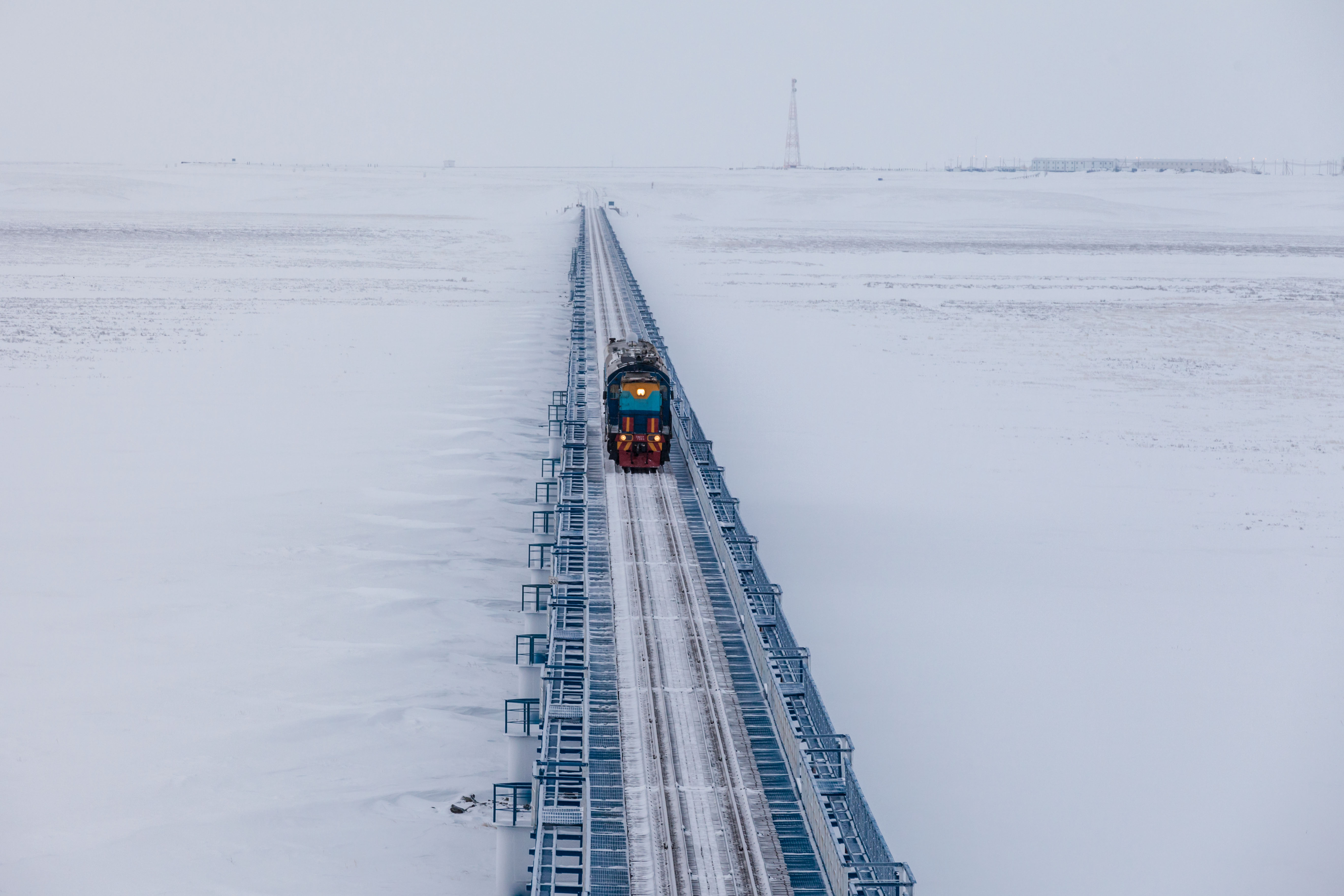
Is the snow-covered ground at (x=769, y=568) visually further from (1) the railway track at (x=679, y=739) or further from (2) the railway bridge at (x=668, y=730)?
(1) the railway track at (x=679, y=739)

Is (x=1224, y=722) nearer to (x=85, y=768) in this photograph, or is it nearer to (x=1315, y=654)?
(x=1315, y=654)

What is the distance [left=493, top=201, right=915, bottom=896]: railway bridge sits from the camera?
1941 centimetres

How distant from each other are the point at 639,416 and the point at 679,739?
1650cm

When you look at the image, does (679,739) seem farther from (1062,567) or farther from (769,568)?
(1062,567)

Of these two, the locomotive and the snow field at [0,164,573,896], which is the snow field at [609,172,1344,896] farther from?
the snow field at [0,164,573,896]

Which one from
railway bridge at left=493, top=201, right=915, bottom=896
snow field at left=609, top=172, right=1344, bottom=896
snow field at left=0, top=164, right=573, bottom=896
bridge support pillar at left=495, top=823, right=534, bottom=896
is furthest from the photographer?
snow field at left=609, top=172, right=1344, bottom=896

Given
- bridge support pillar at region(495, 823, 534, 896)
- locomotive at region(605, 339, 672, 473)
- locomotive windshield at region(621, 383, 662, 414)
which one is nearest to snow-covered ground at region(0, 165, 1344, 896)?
bridge support pillar at region(495, 823, 534, 896)

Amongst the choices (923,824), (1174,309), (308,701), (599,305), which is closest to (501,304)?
(599,305)

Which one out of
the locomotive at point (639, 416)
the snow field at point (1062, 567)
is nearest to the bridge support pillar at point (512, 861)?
the snow field at point (1062, 567)

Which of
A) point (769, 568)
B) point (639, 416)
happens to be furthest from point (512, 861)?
point (639, 416)

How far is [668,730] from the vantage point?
23.3 meters

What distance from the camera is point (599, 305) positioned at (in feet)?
254

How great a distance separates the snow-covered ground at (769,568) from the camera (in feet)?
78.2

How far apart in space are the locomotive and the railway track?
410 cm
